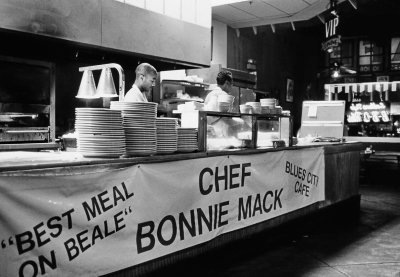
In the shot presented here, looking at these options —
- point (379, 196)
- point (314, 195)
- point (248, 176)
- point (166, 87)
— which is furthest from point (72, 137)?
point (379, 196)

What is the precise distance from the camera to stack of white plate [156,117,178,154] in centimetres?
330

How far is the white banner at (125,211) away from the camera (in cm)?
234

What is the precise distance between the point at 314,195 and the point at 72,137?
10.5ft

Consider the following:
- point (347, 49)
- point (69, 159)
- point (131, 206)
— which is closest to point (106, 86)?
point (69, 159)

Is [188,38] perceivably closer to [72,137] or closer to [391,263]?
[72,137]

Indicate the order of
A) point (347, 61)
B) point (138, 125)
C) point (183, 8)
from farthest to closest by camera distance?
point (347, 61) → point (183, 8) → point (138, 125)

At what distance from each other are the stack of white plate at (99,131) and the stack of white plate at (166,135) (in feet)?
1.52

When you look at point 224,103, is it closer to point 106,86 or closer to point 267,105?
point 267,105

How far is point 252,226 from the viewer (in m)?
4.23

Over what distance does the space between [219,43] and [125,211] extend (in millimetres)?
7932

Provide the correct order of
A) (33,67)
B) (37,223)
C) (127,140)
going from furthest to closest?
(33,67) < (127,140) < (37,223)

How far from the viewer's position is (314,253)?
4.45 meters

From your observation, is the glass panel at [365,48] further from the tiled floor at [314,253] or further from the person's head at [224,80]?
the person's head at [224,80]

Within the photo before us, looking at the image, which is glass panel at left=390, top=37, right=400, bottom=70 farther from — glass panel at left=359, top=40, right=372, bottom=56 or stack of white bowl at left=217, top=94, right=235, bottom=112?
stack of white bowl at left=217, top=94, right=235, bottom=112
